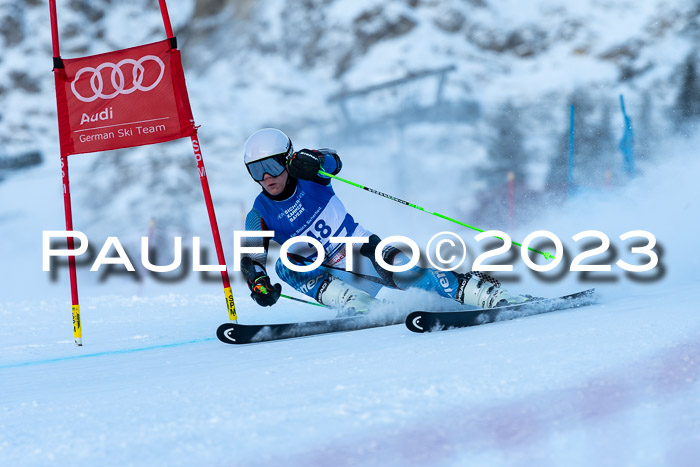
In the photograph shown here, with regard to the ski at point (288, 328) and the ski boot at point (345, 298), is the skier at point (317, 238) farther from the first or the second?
the ski at point (288, 328)

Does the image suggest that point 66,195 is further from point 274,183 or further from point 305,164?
point 305,164

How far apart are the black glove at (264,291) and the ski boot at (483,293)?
1.09 metres

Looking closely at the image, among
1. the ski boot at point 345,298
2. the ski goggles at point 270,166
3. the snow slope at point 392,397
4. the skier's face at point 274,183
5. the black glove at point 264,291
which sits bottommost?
the snow slope at point 392,397

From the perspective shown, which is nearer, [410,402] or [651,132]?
[410,402]

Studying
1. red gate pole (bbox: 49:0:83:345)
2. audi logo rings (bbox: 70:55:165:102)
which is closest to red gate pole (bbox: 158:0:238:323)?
audi logo rings (bbox: 70:55:165:102)

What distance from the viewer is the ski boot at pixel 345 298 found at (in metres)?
4.52

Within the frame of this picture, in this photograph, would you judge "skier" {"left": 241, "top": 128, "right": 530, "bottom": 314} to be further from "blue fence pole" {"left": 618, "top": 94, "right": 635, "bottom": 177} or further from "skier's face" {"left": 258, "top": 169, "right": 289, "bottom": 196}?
"blue fence pole" {"left": 618, "top": 94, "right": 635, "bottom": 177}

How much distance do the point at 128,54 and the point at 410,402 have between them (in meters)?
3.23

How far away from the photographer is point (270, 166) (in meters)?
4.38

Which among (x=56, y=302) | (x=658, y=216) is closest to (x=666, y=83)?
(x=658, y=216)

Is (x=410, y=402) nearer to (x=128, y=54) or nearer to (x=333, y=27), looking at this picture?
(x=128, y=54)

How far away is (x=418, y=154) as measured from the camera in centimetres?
1739

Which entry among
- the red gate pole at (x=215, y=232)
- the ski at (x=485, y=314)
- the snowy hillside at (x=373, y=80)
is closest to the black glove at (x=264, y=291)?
the red gate pole at (x=215, y=232)

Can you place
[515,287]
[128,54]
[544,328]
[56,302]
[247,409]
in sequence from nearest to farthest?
[247,409], [544,328], [128,54], [515,287], [56,302]
